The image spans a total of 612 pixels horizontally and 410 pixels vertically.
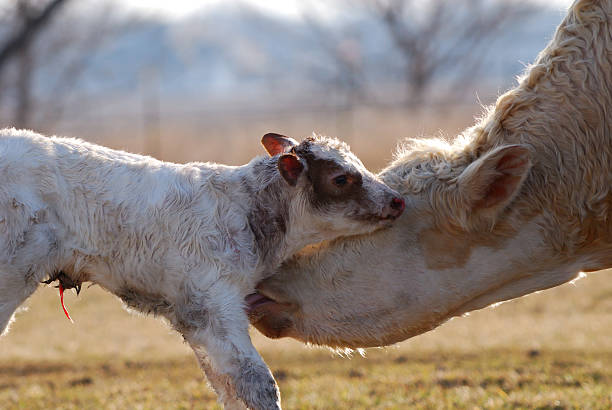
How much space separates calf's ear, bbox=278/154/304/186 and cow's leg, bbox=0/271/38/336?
4.56ft

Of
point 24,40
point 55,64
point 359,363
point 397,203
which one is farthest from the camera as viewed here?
point 55,64

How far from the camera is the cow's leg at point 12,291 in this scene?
3875 mm

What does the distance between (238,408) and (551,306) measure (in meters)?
7.60

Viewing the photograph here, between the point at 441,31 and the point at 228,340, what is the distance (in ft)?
112

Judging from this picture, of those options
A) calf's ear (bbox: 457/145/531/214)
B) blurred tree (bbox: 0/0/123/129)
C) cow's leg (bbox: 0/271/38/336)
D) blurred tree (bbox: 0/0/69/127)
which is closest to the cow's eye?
calf's ear (bbox: 457/145/531/214)

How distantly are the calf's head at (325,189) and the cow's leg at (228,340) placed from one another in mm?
642

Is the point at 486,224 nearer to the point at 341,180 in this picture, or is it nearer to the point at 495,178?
the point at 495,178

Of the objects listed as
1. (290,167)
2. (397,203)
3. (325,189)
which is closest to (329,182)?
(325,189)

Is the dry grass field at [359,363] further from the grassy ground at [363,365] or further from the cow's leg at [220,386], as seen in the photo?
the cow's leg at [220,386]

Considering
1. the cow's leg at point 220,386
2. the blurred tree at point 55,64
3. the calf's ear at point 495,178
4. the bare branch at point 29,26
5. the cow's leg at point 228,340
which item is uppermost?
the calf's ear at point 495,178

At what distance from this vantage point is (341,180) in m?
4.41

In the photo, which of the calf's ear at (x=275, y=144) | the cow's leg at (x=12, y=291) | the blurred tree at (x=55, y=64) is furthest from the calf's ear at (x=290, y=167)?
the blurred tree at (x=55, y=64)

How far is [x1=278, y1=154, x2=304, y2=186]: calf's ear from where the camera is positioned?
4329 mm

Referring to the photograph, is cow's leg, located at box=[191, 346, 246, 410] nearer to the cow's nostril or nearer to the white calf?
the white calf
